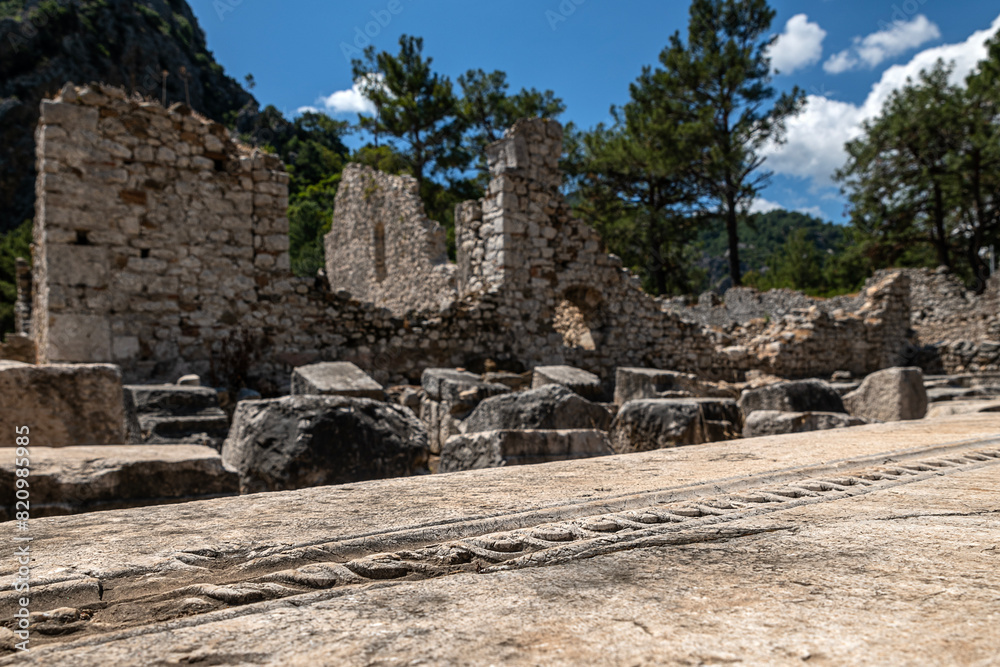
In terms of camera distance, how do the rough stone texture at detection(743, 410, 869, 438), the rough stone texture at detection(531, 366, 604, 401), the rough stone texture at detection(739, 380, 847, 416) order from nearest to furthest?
the rough stone texture at detection(743, 410, 869, 438) < the rough stone texture at detection(739, 380, 847, 416) < the rough stone texture at detection(531, 366, 604, 401)

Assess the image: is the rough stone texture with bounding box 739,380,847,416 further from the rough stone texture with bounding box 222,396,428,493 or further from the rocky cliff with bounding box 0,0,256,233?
the rocky cliff with bounding box 0,0,256,233

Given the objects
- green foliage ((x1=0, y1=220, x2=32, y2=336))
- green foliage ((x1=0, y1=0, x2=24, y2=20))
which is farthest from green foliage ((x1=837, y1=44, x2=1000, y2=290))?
green foliage ((x1=0, y1=0, x2=24, y2=20))

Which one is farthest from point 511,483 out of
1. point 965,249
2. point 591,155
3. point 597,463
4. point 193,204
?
point 965,249

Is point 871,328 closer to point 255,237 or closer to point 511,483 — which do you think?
point 255,237

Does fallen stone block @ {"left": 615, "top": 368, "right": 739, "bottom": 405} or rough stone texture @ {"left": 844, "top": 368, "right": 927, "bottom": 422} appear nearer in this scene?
rough stone texture @ {"left": 844, "top": 368, "right": 927, "bottom": 422}

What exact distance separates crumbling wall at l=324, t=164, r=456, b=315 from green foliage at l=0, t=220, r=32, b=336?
1411cm

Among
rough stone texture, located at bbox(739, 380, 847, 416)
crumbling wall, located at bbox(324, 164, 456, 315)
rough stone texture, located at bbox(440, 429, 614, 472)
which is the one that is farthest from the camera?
crumbling wall, located at bbox(324, 164, 456, 315)

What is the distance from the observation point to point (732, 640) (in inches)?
Result: 34.7

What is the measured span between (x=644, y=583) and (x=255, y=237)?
7.43 metres

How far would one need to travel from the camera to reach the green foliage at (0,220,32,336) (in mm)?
23156

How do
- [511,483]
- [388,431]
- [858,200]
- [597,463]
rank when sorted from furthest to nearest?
[858,200] → [388,431] → [597,463] → [511,483]

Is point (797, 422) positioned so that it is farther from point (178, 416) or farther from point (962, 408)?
point (178, 416)

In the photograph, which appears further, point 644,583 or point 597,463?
point 597,463

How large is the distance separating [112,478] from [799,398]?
16.5ft
